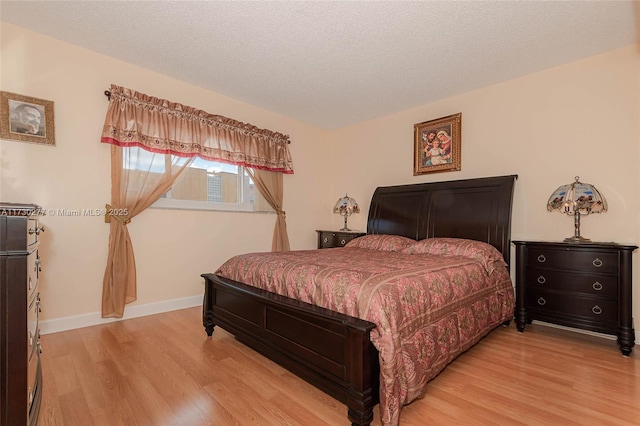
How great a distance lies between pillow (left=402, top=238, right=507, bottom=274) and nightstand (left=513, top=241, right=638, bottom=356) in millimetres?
290

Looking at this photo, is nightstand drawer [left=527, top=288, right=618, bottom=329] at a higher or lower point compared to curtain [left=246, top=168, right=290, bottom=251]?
lower

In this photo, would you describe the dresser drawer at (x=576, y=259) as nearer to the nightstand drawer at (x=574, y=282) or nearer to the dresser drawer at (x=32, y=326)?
the nightstand drawer at (x=574, y=282)

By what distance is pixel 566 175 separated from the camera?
3.01 m

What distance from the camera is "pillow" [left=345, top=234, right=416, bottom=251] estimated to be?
345cm

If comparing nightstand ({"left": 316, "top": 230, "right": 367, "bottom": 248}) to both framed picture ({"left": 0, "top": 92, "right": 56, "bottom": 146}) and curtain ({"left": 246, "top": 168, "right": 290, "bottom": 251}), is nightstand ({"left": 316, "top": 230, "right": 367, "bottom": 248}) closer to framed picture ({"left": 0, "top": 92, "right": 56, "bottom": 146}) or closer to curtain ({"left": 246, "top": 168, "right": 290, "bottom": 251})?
curtain ({"left": 246, "top": 168, "right": 290, "bottom": 251})

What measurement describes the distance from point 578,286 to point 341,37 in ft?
9.65

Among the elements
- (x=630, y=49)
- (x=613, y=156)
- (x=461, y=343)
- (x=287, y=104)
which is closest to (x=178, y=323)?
(x=461, y=343)

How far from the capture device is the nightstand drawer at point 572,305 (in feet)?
8.13

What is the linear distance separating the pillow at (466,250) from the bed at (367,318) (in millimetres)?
20

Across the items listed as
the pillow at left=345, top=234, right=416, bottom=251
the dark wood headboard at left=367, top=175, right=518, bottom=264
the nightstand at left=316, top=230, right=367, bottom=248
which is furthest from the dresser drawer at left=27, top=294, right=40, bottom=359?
the dark wood headboard at left=367, top=175, right=518, bottom=264

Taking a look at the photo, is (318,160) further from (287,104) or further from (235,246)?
(235,246)

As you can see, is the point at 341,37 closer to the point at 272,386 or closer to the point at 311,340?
the point at 311,340

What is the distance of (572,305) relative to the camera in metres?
2.63

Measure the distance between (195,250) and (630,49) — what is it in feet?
15.7
